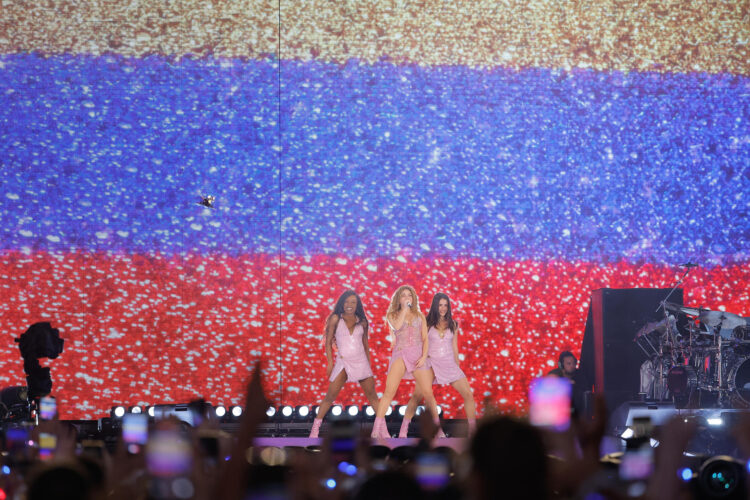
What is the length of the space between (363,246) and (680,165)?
13.4 feet

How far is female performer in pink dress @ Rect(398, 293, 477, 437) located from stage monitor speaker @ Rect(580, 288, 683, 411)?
164 cm

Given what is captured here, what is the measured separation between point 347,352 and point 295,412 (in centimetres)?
99

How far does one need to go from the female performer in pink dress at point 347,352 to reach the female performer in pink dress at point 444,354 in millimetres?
570

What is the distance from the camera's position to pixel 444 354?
9258 millimetres

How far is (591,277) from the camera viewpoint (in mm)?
10922

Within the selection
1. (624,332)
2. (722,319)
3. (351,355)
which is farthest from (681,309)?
(351,355)

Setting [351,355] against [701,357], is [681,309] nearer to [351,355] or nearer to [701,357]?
[701,357]

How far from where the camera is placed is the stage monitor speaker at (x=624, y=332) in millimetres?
9641

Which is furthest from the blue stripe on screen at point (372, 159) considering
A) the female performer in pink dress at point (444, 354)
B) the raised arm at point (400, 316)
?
the female performer in pink dress at point (444, 354)

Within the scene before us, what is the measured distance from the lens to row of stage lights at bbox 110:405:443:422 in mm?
9414

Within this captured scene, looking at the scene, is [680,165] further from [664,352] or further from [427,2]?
[427,2]

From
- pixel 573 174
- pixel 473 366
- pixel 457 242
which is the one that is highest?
pixel 573 174

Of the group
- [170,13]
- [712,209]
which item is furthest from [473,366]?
[170,13]

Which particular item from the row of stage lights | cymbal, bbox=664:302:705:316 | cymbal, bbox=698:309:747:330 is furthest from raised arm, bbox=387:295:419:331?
cymbal, bbox=698:309:747:330
